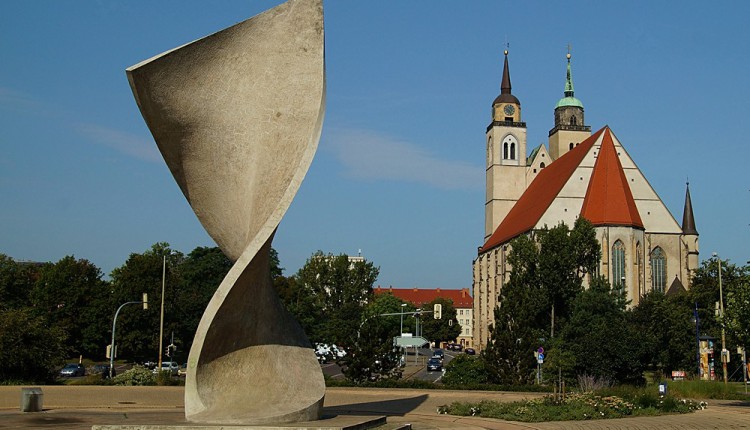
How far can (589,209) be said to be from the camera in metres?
71.2

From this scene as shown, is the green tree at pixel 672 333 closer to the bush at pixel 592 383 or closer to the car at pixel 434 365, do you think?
the bush at pixel 592 383

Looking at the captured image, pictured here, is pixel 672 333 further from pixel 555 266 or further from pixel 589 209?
pixel 589 209

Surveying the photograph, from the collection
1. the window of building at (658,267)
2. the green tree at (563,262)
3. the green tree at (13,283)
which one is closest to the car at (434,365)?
the green tree at (563,262)

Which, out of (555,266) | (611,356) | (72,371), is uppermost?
(555,266)

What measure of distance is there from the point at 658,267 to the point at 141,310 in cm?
4176

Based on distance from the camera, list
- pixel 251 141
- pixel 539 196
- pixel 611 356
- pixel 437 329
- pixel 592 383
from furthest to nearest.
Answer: pixel 437 329, pixel 539 196, pixel 611 356, pixel 592 383, pixel 251 141

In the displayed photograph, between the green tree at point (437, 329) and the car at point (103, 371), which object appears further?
the green tree at point (437, 329)

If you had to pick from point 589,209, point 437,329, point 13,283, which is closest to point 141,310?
point 13,283

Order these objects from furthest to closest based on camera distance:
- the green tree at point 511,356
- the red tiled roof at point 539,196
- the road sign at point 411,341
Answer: the red tiled roof at point 539,196 < the road sign at point 411,341 < the green tree at point 511,356

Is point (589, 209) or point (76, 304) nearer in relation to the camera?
point (76, 304)

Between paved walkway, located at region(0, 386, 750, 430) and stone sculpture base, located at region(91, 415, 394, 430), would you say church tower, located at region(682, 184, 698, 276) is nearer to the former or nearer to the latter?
paved walkway, located at region(0, 386, 750, 430)

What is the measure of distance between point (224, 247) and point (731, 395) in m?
20.0

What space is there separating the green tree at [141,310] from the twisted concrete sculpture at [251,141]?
41.4m

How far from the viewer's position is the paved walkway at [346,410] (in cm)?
1781
